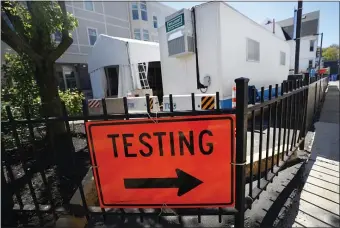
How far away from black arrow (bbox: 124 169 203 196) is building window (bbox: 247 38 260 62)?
725 centimetres

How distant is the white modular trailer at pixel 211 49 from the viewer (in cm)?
636

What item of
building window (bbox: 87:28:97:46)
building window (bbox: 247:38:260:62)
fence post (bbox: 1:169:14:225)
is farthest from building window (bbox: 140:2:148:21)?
fence post (bbox: 1:169:14:225)

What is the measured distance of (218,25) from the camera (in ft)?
20.2

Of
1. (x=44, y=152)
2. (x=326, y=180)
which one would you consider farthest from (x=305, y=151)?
(x=44, y=152)

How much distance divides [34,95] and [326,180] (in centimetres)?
718

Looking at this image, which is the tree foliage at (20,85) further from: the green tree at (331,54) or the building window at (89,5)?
the green tree at (331,54)

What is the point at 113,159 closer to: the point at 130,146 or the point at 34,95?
the point at 130,146

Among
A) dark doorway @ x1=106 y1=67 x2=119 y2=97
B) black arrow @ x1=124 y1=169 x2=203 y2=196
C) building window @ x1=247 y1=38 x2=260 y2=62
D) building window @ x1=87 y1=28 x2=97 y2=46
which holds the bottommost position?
Answer: black arrow @ x1=124 y1=169 x2=203 y2=196

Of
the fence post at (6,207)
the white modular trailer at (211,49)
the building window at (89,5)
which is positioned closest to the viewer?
the fence post at (6,207)

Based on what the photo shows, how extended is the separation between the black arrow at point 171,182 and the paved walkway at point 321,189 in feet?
4.53

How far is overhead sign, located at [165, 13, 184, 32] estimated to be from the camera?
661 cm

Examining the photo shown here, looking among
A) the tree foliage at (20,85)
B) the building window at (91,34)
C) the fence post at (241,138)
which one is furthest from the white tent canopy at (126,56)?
the fence post at (241,138)

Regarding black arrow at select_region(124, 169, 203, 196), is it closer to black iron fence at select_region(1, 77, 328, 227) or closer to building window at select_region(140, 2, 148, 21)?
black iron fence at select_region(1, 77, 328, 227)

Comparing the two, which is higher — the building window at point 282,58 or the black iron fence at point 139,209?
the building window at point 282,58
